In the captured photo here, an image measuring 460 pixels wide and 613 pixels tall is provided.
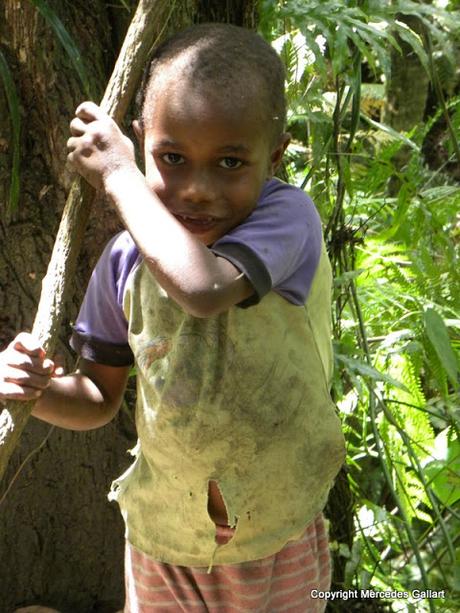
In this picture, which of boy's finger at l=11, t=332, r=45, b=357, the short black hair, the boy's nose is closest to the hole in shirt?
boy's finger at l=11, t=332, r=45, b=357

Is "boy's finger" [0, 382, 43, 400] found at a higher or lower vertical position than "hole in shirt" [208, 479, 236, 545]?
higher

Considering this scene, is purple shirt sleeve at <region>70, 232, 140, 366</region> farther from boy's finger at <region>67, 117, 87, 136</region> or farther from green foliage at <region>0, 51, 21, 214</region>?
green foliage at <region>0, 51, 21, 214</region>

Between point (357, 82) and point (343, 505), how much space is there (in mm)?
1242

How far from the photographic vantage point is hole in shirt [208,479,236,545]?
5.88 feet

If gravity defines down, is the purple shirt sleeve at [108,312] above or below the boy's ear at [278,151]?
below

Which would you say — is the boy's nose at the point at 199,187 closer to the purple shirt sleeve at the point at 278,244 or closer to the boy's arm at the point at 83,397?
the purple shirt sleeve at the point at 278,244

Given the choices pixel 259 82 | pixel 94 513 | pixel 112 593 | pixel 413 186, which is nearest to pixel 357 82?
pixel 413 186

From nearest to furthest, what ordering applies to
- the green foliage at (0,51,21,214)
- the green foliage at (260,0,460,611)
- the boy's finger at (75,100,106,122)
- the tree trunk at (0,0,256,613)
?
the boy's finger at (75,100,106,122) < the green foliage at (0,51,21,214) < the tree trunk at (0,0,256,613) < the green foliage at (260,0,460,611)

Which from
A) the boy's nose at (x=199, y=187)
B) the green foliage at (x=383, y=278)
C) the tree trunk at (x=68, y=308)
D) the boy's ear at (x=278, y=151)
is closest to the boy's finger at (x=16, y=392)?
the boy's nose at (x=199, y=187)

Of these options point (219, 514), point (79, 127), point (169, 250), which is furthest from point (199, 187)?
point (219, 514)

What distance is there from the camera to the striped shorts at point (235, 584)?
1.80 m

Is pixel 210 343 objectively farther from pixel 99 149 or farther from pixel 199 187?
pixel 99 149

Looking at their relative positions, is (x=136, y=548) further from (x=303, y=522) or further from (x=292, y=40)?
(x=292, y=40)

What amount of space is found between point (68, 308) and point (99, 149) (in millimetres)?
820
